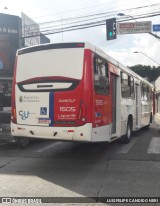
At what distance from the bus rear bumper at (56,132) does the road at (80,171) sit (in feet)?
2.68

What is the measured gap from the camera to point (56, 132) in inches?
351

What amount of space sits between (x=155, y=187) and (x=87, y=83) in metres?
3.05

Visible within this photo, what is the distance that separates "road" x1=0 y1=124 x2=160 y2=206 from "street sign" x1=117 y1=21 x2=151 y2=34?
414 inches

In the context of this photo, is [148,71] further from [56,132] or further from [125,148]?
[56,132]

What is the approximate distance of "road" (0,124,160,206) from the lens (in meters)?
6.93

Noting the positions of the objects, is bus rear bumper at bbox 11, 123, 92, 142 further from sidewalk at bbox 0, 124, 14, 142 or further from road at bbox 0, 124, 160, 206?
sidewalk at bbox 0, 124, 14, 142

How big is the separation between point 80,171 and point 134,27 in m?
15.0

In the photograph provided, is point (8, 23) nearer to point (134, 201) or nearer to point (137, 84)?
point (137, 84)

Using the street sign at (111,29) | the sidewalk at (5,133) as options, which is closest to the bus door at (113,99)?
the sidewalk at (5,133)

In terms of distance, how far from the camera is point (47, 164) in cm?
956

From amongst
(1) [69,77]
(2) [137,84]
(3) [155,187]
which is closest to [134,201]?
(3) [155,187]

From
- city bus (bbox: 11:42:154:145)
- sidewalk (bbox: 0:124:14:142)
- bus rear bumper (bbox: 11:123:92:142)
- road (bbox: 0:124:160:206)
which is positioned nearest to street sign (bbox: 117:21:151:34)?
road (bbox: 0:124:160:206)

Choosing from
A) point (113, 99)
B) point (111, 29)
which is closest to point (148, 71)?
point (111, 29)

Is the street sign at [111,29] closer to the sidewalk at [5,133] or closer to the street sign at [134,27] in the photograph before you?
the street sign at [134,27]
